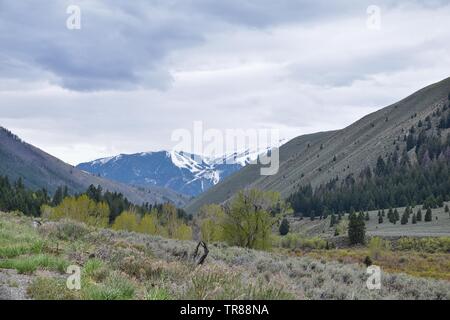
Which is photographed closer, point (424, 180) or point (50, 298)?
point (50, 298)

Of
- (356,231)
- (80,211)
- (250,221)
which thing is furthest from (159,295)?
(356,231)

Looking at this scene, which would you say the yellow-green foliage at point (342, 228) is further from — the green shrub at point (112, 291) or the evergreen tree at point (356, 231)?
the green shrub at point (112, 291)

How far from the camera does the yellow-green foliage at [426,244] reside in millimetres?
79688

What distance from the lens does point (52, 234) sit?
20.4m

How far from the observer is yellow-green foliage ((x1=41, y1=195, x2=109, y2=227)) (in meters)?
75.8

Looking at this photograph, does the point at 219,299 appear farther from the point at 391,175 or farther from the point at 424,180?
the point at 391,175

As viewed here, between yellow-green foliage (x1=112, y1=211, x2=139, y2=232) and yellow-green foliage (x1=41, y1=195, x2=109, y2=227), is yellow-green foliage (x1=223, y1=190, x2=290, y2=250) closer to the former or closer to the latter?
yellow-green foliage (x1=41, y1=195, x2=109, y2=227)

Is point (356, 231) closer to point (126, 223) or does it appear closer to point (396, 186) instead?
point (126, 223)

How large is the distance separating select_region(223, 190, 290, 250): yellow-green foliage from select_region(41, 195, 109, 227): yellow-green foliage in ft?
102

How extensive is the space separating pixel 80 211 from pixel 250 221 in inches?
1566

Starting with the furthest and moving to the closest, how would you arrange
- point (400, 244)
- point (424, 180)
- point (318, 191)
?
1. point (318, 191)
2. point (424, 180)
3. point (400, 244)

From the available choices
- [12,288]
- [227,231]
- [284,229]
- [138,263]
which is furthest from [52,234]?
[284,229]

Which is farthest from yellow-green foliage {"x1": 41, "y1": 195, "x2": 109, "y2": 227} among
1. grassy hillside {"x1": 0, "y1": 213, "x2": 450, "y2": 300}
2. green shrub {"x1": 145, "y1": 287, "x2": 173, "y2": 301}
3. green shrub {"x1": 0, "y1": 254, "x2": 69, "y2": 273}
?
green shrub {"x1": 145, "y1": 287, "x2": 173, "y2": 301}

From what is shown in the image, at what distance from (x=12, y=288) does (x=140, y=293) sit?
241cm
